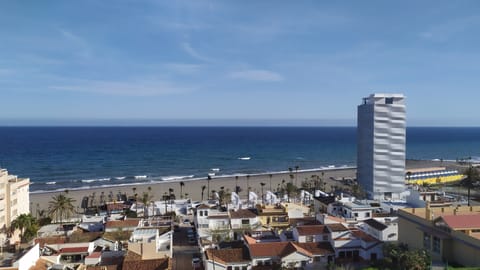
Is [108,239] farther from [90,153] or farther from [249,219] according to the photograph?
[90,153]

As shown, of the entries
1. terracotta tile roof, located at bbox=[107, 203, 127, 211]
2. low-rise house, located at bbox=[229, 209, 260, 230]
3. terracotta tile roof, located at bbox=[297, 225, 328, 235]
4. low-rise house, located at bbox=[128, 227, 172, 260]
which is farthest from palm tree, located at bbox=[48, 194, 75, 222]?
terracotta tile roof, located at bbox=[297, 225, 328, 235]

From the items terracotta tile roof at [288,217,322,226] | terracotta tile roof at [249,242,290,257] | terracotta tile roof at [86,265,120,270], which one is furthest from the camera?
terracotta tile roof at [288,217,322,226]

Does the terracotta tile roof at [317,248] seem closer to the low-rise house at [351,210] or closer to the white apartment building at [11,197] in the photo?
the low-rise house at [351,210]

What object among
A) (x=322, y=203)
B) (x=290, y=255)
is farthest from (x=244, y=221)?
(x=290, y=255)

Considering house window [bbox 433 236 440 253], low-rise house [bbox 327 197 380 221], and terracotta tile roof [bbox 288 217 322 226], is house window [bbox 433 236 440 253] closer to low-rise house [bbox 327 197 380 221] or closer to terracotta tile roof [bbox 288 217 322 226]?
terracotta tile roof [bbox 288 217 322 226]

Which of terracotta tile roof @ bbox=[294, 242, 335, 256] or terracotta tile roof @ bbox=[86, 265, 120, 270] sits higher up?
terracotta tile roof @ bbox=[294, 242, 335, 256]

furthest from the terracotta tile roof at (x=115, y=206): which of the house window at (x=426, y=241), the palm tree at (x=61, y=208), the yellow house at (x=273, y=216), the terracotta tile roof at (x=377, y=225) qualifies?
the house window at (x=426, y=241)

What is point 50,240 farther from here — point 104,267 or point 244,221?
point 244,221
